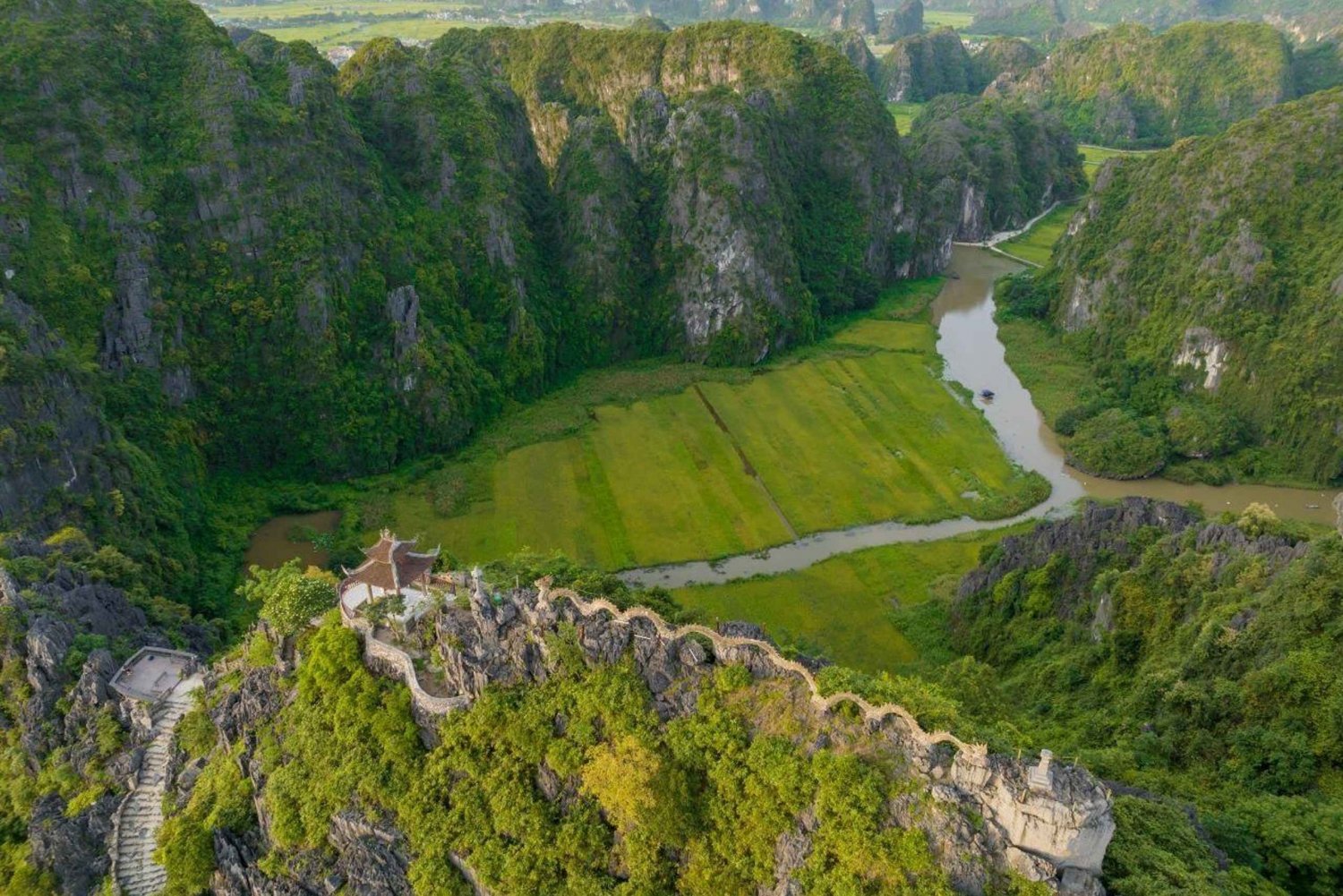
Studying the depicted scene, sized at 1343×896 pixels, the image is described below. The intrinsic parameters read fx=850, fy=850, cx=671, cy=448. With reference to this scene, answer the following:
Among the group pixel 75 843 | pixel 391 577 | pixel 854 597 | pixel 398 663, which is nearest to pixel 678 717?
pixel 398 663

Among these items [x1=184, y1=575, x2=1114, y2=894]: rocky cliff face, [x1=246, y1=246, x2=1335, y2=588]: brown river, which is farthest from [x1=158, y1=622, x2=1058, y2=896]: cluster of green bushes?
[x1=246, y1=246, x2=1335, y2=588]: brown river

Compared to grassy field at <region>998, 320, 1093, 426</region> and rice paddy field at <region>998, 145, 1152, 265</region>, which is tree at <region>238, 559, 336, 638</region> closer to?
grassy field at <region>998, 320, 1093, 426</region>

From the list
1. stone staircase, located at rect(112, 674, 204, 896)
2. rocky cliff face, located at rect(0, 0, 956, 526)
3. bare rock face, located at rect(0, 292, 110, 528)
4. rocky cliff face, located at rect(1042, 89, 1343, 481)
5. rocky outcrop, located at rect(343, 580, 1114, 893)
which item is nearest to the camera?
rocky outcrop, located at rect(343, 580, 1114, 893)

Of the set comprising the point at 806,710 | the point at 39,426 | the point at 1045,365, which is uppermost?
the point at 806,710

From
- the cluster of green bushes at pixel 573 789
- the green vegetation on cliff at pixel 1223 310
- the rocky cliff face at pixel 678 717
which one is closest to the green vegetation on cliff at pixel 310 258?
the cluster of green bushes at pixel 573 789

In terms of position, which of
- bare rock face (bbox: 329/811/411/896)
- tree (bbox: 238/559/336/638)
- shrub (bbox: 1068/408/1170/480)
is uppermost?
tree (bbox: 238/559/336/638)

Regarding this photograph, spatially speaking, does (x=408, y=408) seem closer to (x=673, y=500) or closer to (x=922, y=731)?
(x=673, y=500)

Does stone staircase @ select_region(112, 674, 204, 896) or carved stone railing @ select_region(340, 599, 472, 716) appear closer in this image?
carved stone railing @ select_region(340, 599, 472, 716)

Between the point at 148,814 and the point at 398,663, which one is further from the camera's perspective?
the point at 148,814

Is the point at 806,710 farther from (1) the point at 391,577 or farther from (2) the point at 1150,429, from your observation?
(2) the point at 1150,429
